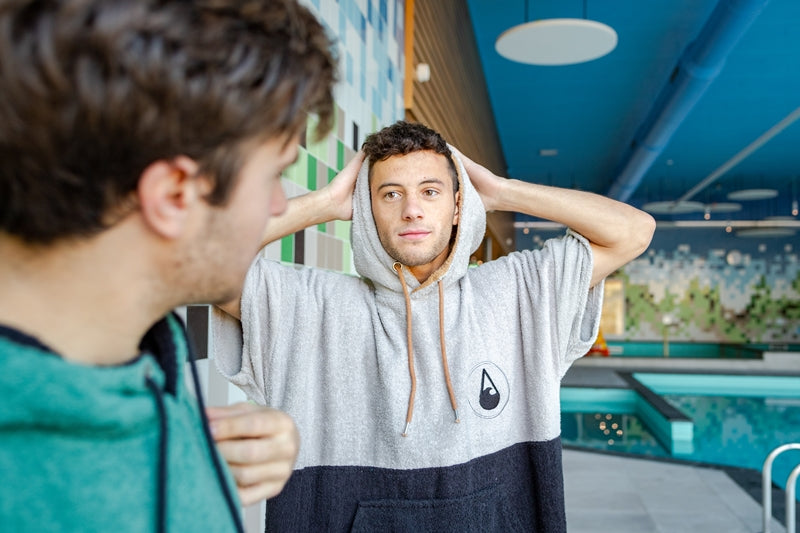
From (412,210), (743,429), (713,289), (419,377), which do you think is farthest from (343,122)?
(713,289)

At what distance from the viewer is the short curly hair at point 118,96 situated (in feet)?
1.36

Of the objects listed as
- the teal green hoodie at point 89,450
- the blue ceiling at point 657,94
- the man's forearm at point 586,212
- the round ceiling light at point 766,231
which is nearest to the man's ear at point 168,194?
the teal green hoodie at point 89,450

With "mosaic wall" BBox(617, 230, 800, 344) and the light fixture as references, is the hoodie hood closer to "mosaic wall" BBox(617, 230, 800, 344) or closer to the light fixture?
the light fixture

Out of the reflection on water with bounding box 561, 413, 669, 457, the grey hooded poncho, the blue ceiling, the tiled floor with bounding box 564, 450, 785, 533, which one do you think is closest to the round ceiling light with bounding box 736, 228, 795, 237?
the blue ceiling

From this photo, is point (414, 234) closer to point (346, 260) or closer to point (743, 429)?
point (346, 260)

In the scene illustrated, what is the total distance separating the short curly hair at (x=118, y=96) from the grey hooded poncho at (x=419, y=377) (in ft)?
2.56

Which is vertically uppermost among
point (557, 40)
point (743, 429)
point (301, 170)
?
point (557, 40)

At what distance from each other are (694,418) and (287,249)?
7977 millimetres

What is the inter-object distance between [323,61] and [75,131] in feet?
0.78

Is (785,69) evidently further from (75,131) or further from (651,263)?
(651,263)

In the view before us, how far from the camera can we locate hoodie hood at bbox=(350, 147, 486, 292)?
139 centimetres

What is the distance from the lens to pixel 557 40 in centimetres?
466

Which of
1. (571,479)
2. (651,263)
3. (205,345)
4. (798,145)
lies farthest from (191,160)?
(651,263)

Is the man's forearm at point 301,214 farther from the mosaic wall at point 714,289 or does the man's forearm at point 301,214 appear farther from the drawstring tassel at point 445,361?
the mosaic wall at point 714,289
